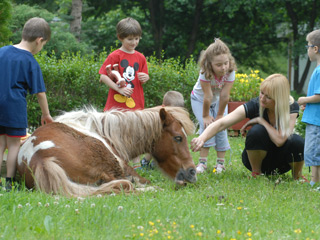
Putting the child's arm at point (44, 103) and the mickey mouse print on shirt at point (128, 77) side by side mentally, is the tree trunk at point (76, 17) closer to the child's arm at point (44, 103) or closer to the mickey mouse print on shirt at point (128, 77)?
the mickey mouse print on shirt at point (128, 77)

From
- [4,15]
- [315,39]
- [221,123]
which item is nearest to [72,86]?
[4,15]

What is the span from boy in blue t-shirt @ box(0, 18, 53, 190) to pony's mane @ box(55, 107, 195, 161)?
1.80ft

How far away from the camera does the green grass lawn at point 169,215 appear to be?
3.10 metres

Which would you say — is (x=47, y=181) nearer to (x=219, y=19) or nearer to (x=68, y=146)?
(x=68, y=146)

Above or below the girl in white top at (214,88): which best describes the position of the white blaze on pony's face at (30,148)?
below

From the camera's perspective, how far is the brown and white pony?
433 centimetres

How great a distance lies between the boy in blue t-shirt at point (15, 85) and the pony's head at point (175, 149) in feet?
5.02

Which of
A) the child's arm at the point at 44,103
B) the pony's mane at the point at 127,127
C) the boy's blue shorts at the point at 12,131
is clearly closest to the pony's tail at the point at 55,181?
the boy's blue shorts at the point at 12,131

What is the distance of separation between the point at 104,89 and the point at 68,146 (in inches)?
240

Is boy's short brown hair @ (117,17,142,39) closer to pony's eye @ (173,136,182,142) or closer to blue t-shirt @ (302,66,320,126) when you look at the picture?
pony's eye @ (173,136,182,142)

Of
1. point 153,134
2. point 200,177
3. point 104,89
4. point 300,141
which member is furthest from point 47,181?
point 104,89

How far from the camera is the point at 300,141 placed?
5559 millimetres

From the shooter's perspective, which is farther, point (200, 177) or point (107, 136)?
point (200, 177)

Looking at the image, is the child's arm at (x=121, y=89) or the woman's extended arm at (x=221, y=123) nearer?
the woman's extended arm at (x=221, y=123)
